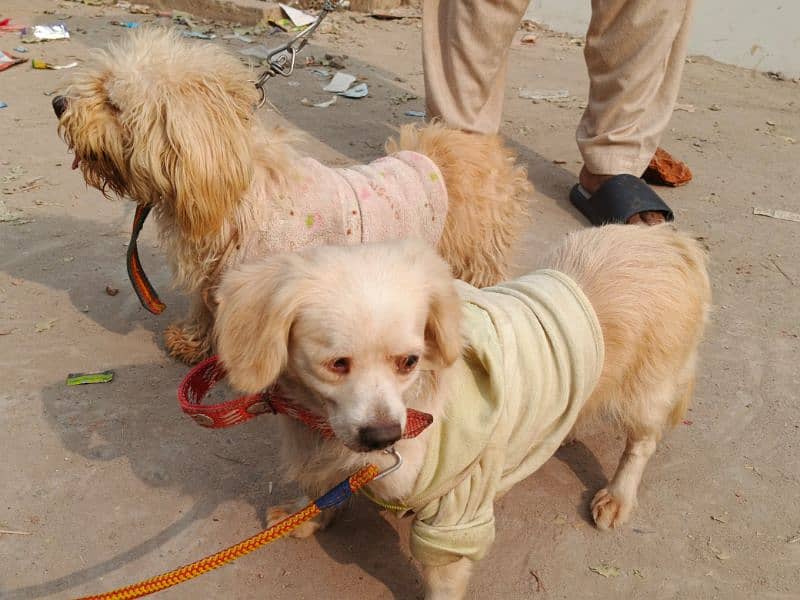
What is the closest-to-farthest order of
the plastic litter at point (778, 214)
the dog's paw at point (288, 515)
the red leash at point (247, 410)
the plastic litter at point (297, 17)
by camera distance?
Answer: 1. the red leash at point (247, 410)
2. the dog's paw at point (288, 515)
3. the plastic litter at point (778, 214)
4. the plastic litter at point (297, 17)

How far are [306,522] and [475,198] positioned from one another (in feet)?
5.54

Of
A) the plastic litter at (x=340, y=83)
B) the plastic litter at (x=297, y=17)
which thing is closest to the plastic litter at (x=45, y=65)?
the plastic litter at (x=340, y=83)

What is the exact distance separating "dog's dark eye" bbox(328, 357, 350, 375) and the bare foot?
2.94 m

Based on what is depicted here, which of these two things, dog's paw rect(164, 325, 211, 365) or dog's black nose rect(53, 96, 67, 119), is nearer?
dog's black nose rect(53, 96, 67, 119)

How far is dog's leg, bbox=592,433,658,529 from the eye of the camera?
8.26 feet

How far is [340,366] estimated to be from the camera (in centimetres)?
179

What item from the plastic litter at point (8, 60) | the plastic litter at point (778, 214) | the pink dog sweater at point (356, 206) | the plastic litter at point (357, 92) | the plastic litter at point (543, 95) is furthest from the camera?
the plastic litter at point (543, 95)

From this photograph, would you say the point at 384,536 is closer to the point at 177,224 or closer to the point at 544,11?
the point at 177,224

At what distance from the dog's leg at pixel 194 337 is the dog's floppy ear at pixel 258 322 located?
1.36 metres

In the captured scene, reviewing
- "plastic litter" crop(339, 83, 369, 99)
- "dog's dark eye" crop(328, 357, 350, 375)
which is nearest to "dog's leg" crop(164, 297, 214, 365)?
"dog's dark eye" crop(328, 357, 350, 375)

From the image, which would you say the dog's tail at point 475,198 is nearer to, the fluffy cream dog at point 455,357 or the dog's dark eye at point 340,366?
the fluffy cream dog at point 455,357

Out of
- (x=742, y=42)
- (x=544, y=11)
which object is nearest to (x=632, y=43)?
(x=742, y=42)

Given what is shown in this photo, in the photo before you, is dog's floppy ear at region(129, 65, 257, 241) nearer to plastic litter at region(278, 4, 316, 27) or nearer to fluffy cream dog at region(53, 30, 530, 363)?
fluffy cream dog at region(53, 30, 530, 363)

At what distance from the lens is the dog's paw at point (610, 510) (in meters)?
2.51
